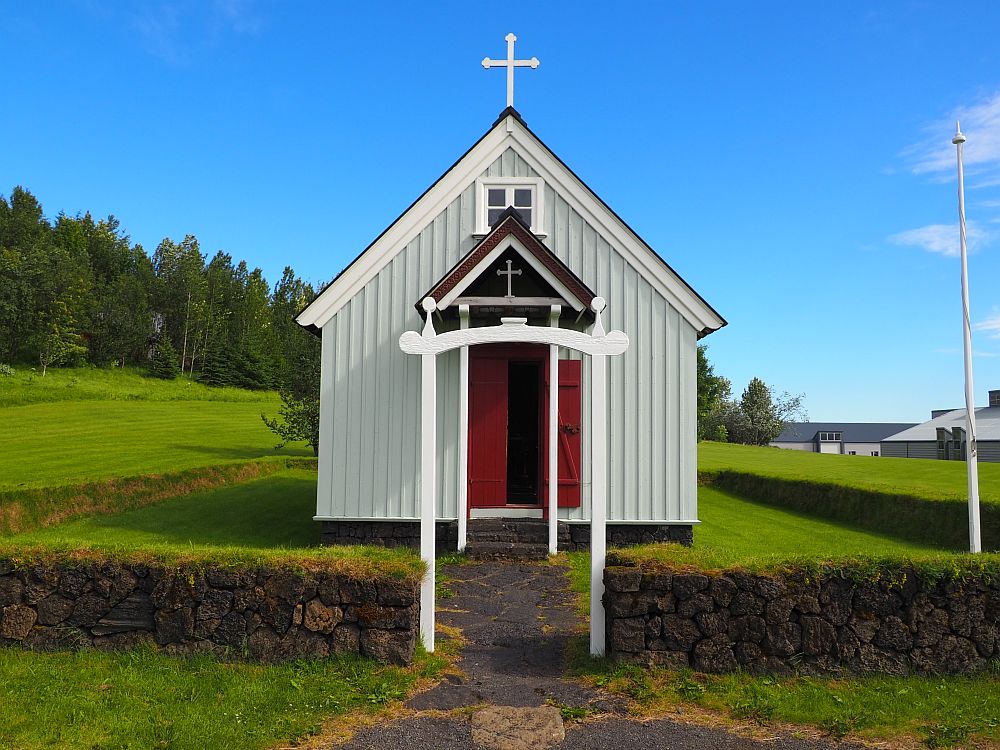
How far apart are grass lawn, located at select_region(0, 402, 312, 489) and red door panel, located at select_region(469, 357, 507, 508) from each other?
10034 millimetres

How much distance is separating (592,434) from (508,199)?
289 inches

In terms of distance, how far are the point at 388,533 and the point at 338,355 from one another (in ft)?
11.3

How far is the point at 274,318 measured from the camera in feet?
290

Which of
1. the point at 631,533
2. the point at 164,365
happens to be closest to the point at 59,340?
the point at 164,365

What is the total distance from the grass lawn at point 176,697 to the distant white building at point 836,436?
81.5 metres

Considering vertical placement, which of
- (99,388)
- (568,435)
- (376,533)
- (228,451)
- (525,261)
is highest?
(99,388)

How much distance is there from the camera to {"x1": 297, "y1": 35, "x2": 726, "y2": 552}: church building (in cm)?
1337

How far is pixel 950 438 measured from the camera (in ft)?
174

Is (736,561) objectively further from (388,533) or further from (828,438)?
(828,438)

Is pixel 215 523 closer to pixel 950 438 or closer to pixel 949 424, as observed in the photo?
pixel 950 438

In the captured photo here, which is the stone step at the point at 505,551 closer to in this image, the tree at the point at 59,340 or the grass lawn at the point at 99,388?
the grass lawn at the point at 99,388

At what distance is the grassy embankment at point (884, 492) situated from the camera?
624 inches

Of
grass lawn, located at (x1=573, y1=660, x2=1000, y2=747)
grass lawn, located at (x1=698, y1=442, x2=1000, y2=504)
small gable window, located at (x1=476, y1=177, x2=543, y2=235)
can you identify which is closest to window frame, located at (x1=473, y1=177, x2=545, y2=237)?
small gable window, located at (x1=476, y1=177, x2=543, y2=235)

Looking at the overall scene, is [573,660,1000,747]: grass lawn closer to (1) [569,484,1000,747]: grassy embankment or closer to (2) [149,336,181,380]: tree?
(1) [569,484,1000,747]: grassy embankment
